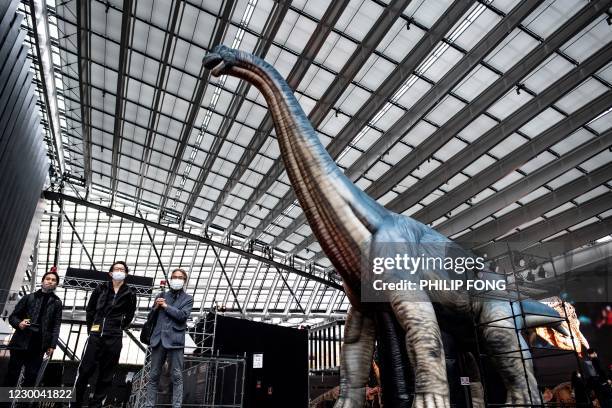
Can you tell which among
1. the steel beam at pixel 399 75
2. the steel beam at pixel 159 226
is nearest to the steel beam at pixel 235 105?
the steel beam at pixel 159 226

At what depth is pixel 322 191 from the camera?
3.63 meters

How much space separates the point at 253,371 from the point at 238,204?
9674 millimetres

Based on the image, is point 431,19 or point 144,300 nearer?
point 431,19

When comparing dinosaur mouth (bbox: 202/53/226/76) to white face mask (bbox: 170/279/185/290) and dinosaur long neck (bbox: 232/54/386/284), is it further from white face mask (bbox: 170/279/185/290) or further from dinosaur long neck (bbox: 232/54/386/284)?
white face mask (bbox: 170/279/185/290)

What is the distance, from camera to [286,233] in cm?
2403

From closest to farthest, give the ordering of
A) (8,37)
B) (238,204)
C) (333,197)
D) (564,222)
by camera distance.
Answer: (333,197), (8,37), (564,222), (238,204)

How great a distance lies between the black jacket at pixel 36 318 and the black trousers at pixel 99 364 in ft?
3.06

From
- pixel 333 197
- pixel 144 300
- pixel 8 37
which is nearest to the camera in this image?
pixel 333 197

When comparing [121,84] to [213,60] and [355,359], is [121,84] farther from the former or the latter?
[355,359]

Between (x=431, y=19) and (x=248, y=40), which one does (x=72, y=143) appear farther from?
(x=431, y=19)

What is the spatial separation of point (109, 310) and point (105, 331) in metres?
0.19

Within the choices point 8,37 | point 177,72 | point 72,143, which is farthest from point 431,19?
point 72,143

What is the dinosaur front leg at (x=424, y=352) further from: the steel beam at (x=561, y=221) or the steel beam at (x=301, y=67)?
the steel beam at (x=561, y=221)

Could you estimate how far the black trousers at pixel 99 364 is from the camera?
411 cm
